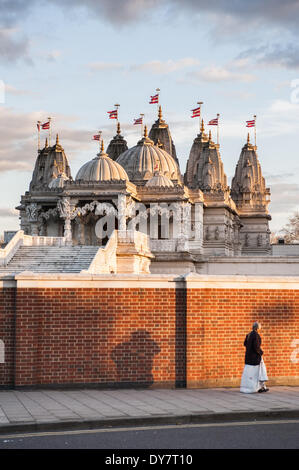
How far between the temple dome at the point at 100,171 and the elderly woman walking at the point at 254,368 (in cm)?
4535

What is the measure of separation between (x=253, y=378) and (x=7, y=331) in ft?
18.3

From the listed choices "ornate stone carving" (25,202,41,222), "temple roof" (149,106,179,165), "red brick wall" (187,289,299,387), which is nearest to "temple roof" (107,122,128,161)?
"temple roof" (149,106,179,165)

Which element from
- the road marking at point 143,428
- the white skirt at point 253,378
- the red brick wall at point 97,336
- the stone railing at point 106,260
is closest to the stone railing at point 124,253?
the stone railing at point 106,260

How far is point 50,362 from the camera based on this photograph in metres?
19.4

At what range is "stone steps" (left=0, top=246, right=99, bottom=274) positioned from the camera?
136 feet

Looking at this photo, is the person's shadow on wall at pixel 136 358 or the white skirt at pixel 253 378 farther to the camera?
the person's shadow on wall at pixel 136 358

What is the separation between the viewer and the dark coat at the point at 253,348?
18.9 meters

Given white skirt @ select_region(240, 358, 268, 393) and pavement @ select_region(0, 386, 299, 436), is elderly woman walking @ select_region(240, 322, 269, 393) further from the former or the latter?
pavement @ select_region(0, 386, 299, 436)

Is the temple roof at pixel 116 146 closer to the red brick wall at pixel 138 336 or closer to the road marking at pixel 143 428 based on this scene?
the red brick wall at pixel 138 336

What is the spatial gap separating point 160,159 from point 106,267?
33627 millimetres
